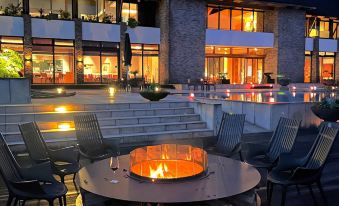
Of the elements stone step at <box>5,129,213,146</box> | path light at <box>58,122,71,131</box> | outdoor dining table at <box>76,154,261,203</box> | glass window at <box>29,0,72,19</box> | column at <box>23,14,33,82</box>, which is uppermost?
glass window at <box>29,0,72,19</box>

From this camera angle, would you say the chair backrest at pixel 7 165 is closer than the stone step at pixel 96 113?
Yes

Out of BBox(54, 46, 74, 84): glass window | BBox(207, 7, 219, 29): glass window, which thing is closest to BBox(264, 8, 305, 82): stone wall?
BBox(207, 7, 219, 29): glass window

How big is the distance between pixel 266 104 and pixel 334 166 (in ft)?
15.2

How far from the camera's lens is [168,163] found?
4832mm

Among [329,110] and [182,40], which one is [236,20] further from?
[329,110]

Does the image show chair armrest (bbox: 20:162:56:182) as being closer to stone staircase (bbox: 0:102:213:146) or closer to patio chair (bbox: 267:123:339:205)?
patio chair (bbox: 267:123:339:205)

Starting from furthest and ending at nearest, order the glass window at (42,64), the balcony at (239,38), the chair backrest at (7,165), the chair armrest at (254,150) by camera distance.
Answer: the balcony at (239,38), the glass window at (42,64), the chair armrest at (254,150), the chair backrest at (7,165)

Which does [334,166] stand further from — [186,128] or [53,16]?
[53,16]

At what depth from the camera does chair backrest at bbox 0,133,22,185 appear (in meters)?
4.71

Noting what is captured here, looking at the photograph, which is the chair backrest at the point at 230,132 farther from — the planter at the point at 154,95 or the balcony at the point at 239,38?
the balcony at the point at 239,38

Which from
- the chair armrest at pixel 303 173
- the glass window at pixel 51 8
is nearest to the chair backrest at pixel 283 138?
the chair armrest at pixel 303 173

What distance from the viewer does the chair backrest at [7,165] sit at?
471cm

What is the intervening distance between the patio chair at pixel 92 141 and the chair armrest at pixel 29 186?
248cm

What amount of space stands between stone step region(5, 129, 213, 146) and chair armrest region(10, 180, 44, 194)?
5815 millimetres
